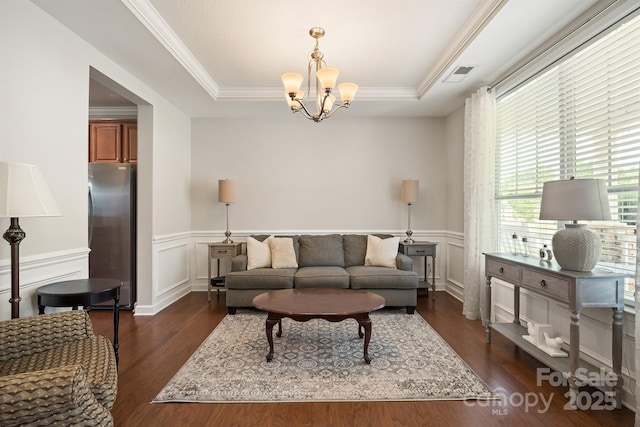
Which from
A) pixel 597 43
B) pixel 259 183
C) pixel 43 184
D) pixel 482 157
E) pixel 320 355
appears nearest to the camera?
pixel 43 184

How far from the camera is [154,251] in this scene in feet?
13.1

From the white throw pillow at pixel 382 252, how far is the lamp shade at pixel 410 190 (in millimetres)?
651

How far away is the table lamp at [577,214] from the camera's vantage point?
2.10 meters


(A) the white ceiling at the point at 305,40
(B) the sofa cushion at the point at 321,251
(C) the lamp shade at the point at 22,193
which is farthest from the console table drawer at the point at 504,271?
(C) the lamp shade at the point at 22,193

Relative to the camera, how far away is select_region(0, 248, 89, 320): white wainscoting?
2.13 meters

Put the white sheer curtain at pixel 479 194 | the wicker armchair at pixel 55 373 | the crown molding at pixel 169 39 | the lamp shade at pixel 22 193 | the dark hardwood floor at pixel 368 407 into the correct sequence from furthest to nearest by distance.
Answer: the white sheer curtain at pixel 479 194 < the crown molding at pixel 169 39 < the dark hardwood floor at pixel 368 407 < the lamp shade at pixel 22 193 < the wicker armchair at pixel 55 373

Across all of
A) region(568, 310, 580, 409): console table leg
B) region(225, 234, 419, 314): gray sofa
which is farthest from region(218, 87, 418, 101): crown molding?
region(568, 310, 580, 409): console table leg

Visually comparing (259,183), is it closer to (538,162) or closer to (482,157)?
(482,157)

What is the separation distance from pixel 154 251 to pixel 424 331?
3.15 meters

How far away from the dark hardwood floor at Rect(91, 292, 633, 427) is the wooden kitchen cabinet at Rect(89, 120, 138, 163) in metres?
2.42

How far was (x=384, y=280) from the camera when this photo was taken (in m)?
3.96

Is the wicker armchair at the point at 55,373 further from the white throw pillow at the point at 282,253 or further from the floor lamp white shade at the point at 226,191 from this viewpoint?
the floor lamp white shade at the point at 226,191

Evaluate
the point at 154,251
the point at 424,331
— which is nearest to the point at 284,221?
the point at 154,251

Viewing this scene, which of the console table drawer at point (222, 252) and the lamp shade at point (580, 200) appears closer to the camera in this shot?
the lamp shade at point (580, 200)
